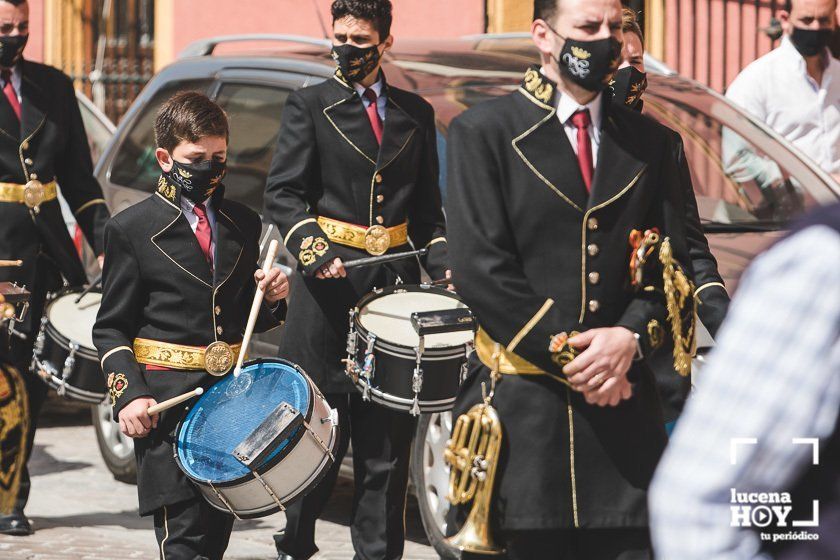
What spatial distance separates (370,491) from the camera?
244 inches

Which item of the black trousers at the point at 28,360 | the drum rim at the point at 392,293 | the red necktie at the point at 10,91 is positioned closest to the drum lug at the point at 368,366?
the drum rim at the point at 392,293

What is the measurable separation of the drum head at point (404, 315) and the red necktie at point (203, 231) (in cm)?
68

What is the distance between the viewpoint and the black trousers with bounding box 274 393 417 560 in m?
6.18


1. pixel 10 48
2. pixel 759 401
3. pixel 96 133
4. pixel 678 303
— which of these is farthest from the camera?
pixel 96 133

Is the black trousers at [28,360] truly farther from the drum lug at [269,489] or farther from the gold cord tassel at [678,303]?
the gold cord tassel at [678,303]

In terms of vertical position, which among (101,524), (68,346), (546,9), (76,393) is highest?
(546,9)

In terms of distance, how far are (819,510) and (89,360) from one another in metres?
4.81

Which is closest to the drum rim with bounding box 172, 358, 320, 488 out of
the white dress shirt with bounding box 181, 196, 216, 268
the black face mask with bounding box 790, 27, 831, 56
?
the white dress shirt with bounding box 181, 196, 216, 268

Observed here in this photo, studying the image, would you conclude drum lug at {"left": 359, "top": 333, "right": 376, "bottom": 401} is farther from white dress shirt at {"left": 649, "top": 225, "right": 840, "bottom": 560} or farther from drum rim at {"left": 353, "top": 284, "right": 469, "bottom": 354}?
white dress shirt at {"left": 649, "top": 225, "right": 840, "bottom": 560}

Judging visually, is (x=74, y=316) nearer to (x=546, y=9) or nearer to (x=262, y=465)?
(x=262, y=465)

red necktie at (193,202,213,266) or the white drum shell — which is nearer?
the white drum shell

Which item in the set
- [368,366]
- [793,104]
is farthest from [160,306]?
[793,104]

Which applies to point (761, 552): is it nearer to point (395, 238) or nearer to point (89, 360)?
point (395, 238)

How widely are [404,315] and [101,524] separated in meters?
2.40
